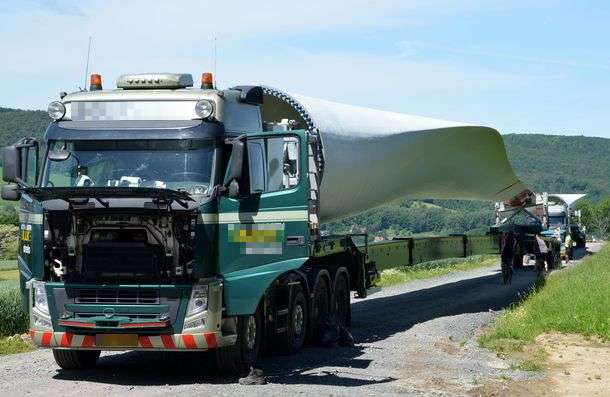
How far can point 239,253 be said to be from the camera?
11.3 m

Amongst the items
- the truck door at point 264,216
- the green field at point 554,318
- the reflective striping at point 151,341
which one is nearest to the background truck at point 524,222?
the green field at point 554,318

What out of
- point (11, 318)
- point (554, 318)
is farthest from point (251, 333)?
point (11, 318)

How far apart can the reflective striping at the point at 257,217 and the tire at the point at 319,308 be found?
306cm

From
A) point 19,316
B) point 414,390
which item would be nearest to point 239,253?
point 414,390

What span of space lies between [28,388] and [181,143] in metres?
3.24

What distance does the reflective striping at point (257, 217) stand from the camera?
1108 cm

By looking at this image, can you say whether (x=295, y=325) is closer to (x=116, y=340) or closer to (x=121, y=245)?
(x=116, y=340)

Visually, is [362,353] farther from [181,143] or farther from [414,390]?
[181,143]

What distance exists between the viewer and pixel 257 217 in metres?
11.4

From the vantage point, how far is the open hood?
10.5 metres

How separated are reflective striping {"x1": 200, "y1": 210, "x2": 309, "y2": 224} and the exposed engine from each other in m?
0.29

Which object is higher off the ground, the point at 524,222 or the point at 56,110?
the point at 56,110

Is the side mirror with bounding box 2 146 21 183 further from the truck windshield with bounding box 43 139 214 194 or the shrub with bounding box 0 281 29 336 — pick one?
the shrub with bounding box 0 281 29 336

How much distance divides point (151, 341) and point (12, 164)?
2595 mm
